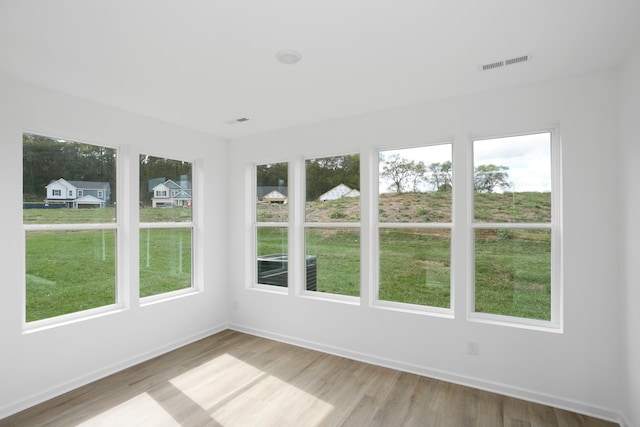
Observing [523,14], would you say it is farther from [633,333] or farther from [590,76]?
[633,333]

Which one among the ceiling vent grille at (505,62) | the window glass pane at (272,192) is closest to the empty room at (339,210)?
the ceiling vent grille at (505,62)

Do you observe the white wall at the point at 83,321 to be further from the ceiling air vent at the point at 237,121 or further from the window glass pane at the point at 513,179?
the window glass pane at the point at 513,179

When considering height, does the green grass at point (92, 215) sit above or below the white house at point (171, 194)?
below

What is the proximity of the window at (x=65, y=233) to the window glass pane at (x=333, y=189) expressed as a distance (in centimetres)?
226

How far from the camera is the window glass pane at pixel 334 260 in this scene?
4.00 metres

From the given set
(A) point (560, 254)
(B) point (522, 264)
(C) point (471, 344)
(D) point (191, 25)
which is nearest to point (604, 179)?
(A) point (560, 254)

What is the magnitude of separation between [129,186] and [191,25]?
229 cm

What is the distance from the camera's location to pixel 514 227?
3102 millimetres

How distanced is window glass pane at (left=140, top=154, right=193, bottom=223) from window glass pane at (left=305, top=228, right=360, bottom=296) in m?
1.68

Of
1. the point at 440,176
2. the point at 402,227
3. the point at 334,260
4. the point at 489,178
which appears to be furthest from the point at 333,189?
the point at 489,178

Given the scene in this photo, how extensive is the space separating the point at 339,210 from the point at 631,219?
2.64 metres

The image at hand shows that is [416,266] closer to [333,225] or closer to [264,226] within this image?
[333,225]

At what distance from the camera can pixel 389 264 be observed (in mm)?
3756

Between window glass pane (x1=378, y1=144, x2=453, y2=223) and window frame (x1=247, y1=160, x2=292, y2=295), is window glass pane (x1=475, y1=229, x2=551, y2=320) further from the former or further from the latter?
window frame (x1=247, y1=160, x2=292, y2=295)
